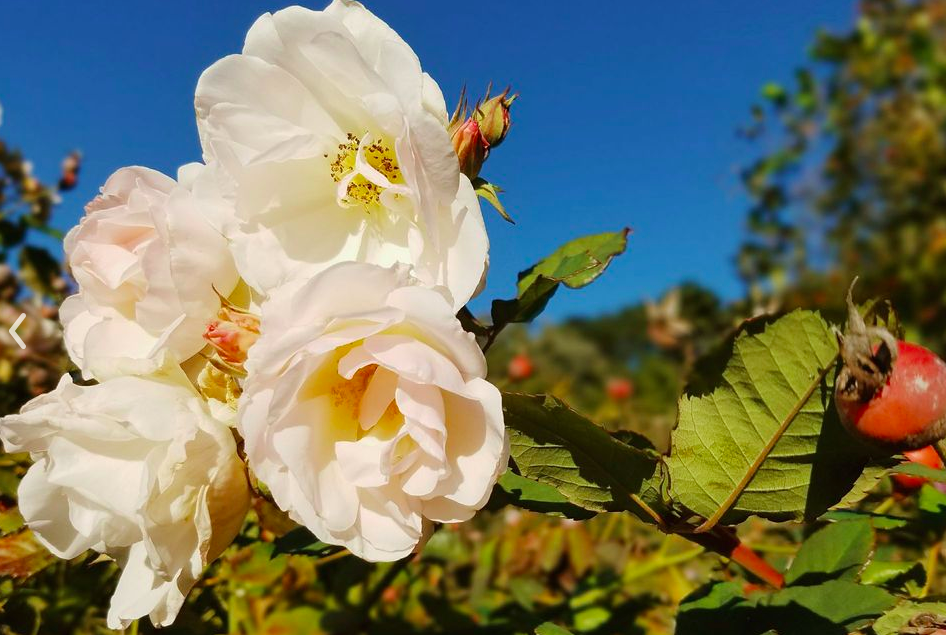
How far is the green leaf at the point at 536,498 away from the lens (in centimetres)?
52

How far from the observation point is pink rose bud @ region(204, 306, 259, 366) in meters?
0.47

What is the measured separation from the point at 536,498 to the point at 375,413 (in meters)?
0.16

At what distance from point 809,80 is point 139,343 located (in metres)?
4.91

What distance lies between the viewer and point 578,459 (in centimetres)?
48

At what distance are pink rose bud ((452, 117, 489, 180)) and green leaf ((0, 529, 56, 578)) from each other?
1.68 ft

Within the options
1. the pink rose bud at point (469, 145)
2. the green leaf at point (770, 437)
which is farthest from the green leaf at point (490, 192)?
the green leaf at point (770, 437)

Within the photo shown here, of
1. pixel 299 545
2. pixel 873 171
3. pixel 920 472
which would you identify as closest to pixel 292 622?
pixel 299 545

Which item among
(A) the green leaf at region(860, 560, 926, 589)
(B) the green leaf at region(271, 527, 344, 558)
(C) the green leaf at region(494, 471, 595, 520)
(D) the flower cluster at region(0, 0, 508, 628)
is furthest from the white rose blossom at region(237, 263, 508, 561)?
(A) the green leaf at region(860, 560, 926, 589)

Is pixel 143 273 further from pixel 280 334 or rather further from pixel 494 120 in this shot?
pixel 494 120

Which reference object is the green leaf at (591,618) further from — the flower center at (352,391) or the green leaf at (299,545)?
the flower center at (352,391)

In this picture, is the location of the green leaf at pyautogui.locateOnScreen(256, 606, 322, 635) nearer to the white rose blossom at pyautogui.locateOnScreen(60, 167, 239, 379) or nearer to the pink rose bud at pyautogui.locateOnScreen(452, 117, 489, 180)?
the white rose blossom at pyautogui.locateOnScreen(60, 167, 239, 379)

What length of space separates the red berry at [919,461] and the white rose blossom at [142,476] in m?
0.63

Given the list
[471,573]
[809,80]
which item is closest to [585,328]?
[809,80]

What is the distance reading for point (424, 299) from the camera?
0.42 m
